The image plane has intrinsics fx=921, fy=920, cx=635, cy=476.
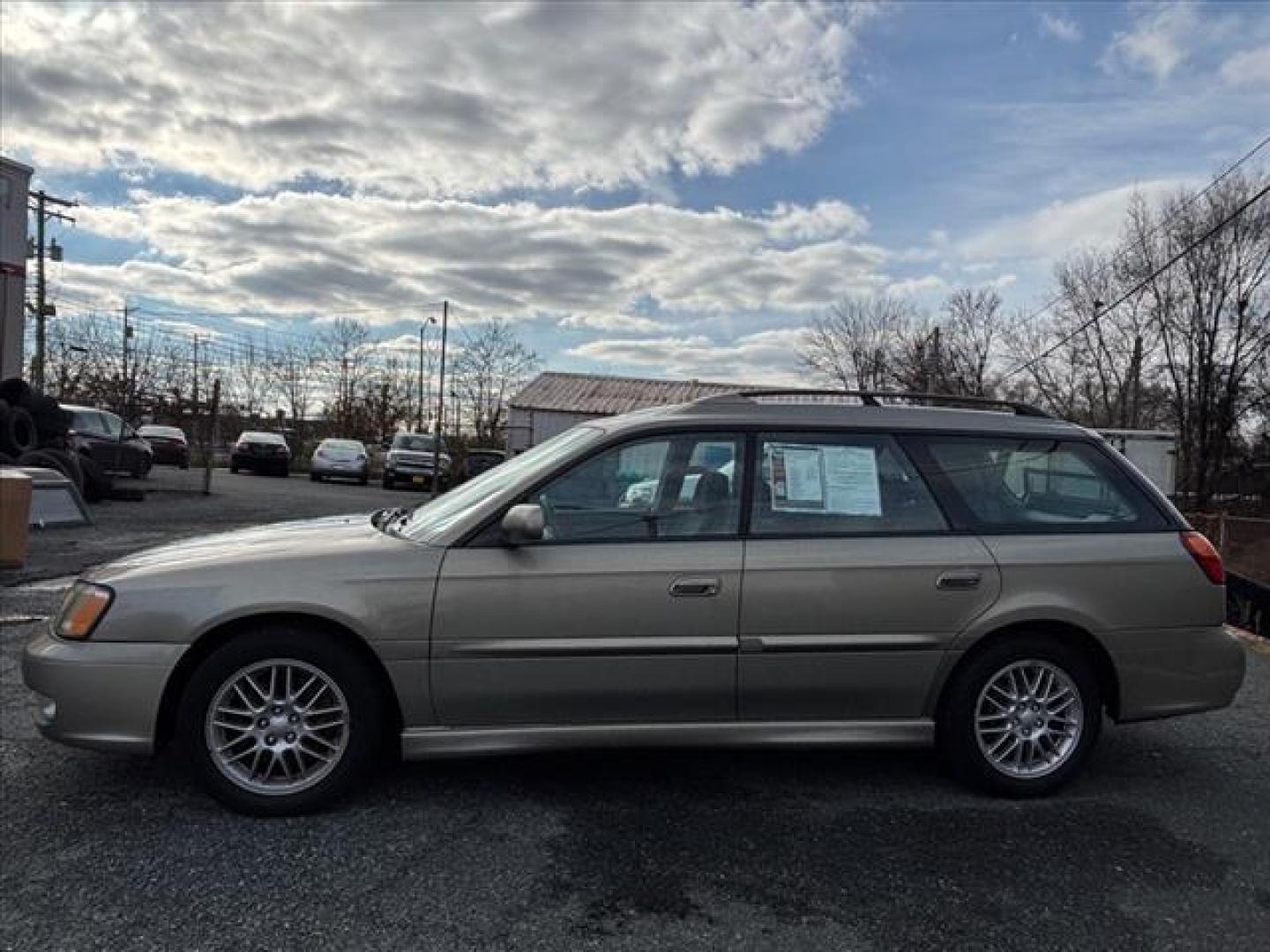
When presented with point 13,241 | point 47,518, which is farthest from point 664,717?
point 13,241

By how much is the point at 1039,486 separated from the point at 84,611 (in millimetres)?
3933

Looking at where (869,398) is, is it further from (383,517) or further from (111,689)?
(111,689)

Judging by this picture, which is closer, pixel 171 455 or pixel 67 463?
pixel 67 463

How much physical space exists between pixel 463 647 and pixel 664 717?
2.75ft

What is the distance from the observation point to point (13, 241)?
13398mm

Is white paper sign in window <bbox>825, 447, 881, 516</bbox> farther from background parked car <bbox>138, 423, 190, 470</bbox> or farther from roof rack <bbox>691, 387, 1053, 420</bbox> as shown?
background parked car <bbox>138, 423, 190, 470</bbox>

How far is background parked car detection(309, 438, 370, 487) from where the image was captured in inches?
1096

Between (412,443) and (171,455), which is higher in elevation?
(412,443)

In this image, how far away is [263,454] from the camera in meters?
28.3

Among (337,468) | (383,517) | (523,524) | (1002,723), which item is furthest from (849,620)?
(337,468)

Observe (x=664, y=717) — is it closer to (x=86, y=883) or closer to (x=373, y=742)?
(x=373, y=742)

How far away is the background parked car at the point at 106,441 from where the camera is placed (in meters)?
17.5

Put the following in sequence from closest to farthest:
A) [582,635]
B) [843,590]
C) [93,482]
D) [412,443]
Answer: [582,635]
[843,590]
[93,482]
[412,443]

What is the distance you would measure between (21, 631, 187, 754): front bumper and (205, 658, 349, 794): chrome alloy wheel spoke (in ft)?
0.73
